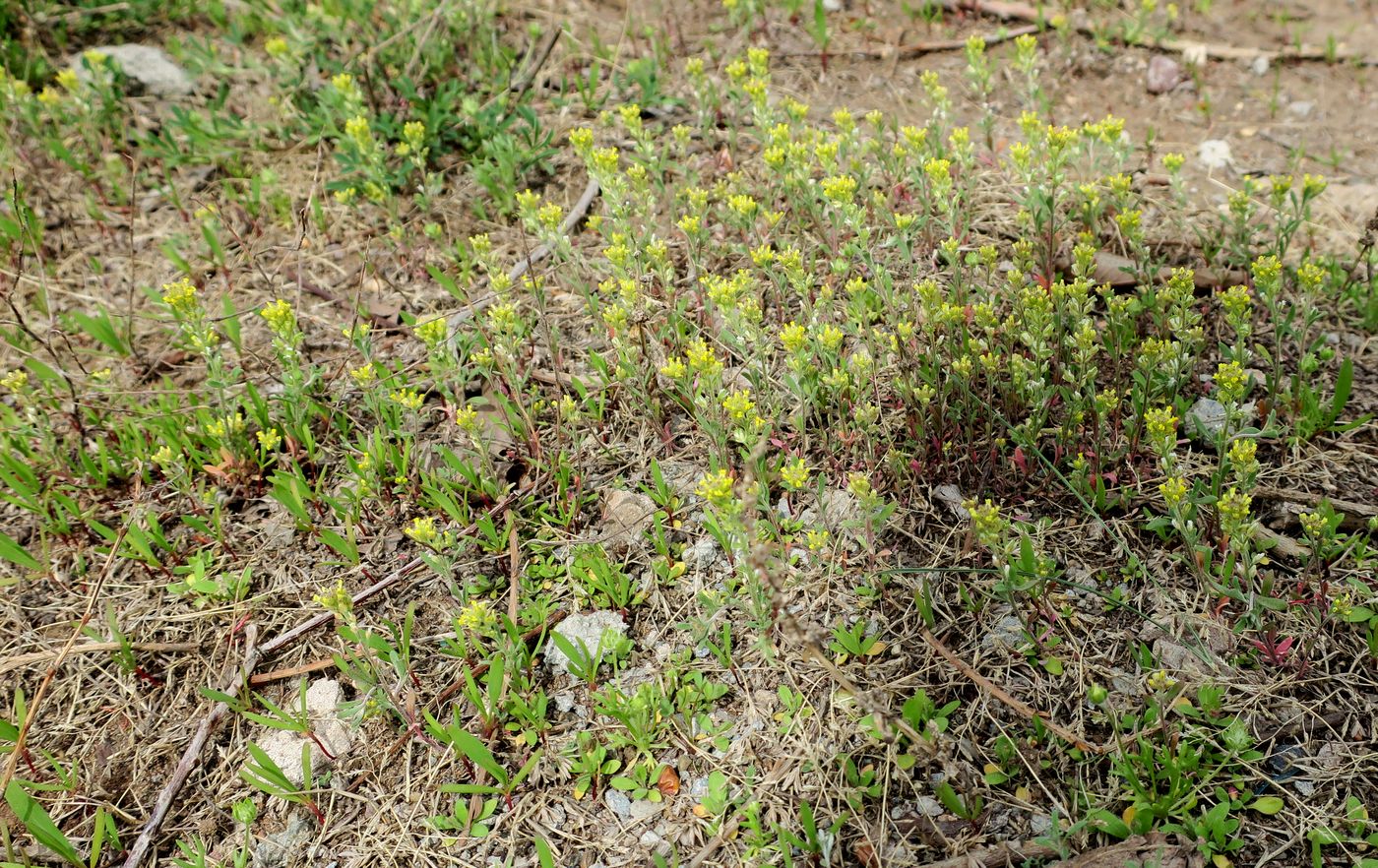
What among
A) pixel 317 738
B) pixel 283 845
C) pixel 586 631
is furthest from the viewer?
pixel 586 631

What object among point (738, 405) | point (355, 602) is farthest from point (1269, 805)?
point (355, 602)

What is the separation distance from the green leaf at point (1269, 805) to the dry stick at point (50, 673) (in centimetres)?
325

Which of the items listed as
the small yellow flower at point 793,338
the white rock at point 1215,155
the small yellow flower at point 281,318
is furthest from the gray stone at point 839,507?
the white rock at point 1215,155

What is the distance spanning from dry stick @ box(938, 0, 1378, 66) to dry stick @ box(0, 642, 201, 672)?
494 centimetres

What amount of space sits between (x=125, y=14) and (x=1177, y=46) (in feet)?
19.4

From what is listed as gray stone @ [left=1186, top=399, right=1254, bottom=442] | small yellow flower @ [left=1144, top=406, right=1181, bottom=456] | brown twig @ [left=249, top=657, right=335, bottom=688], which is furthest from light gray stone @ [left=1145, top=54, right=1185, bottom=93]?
brown twig @ [left=249, top=657, right=335, bottom=688]

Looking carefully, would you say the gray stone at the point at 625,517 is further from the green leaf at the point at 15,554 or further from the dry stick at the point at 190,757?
the green leaf at the point at 15,554

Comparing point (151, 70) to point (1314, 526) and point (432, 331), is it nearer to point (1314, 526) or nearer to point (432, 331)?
point (432, 331)

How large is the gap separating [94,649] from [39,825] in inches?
22.6

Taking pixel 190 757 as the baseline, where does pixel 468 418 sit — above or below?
above

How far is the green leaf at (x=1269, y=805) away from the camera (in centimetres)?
233

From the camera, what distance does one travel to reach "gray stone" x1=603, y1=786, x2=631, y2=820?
102 inches

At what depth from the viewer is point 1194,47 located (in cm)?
520

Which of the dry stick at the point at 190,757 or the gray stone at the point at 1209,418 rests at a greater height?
the gray stone at the point at 1209,418
